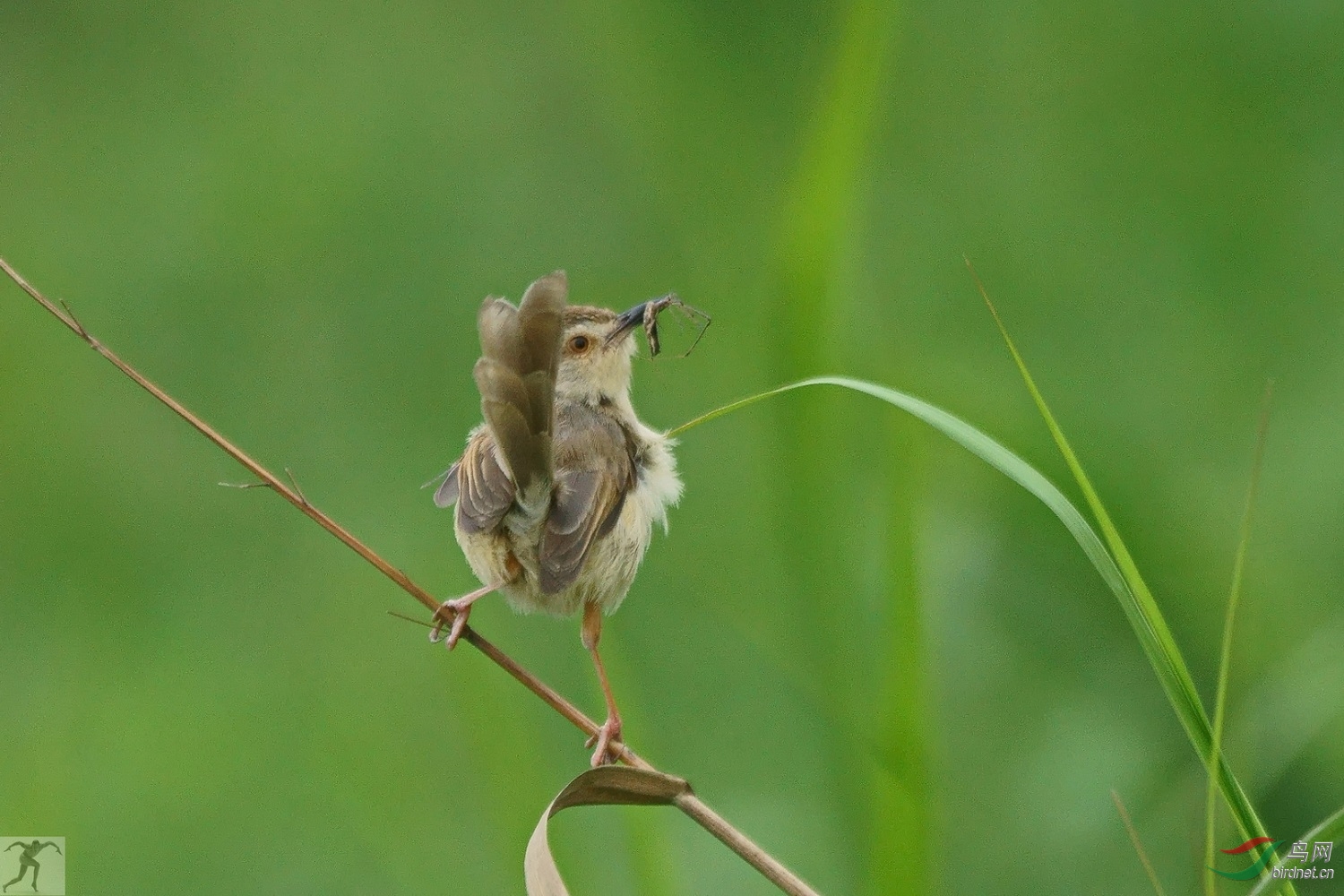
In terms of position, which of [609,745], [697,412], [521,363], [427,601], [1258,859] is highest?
[697,412]

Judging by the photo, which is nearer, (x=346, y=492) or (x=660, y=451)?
(x=660, y=451)

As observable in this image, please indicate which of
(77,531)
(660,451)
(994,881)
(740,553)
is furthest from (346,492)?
(994,881)

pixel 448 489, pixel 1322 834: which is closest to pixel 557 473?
pixel 448 489

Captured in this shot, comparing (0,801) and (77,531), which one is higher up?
(77,531)

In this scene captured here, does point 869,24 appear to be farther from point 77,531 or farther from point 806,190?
point 77,531

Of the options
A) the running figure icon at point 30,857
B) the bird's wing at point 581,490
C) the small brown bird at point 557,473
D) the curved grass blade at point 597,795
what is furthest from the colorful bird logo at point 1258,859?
the running figure icon at point 30,857

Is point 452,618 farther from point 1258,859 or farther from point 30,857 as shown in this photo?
point 1258,859

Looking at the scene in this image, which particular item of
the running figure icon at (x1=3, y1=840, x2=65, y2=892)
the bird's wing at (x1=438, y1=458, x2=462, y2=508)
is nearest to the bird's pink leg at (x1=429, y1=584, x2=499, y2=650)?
the bird's wing at (x1=438, y1=458, x2=462, y2=508)
